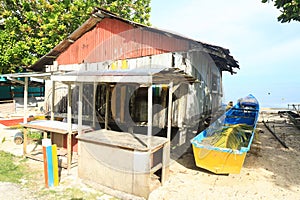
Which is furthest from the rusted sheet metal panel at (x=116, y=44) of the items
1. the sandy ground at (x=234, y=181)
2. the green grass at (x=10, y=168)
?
the green grass at (x=10, y=168)

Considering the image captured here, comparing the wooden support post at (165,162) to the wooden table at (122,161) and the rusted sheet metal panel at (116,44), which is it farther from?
the rusted sheet metal panel at (116,44)

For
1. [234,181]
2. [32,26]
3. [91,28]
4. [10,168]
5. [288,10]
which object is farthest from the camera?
[32,26]

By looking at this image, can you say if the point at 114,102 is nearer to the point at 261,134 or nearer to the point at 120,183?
the point at 120,183

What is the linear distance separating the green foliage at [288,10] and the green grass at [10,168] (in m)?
11.1

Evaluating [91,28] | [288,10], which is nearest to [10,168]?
[91,28]

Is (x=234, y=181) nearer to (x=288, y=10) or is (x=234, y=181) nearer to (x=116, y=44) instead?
(x=116, y=44)

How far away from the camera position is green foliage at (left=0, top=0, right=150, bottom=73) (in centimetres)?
1431

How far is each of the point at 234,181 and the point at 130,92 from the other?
5.09 m

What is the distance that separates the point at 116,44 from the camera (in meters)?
8.48

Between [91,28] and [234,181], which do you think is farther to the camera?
[91,28]

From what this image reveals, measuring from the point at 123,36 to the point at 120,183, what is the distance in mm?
5807

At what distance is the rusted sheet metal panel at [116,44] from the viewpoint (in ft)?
24.7

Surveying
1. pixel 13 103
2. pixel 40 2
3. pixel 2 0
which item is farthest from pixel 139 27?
pixel 13 103

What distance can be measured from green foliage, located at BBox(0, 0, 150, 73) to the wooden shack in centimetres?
504
